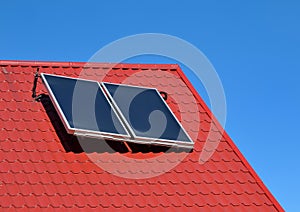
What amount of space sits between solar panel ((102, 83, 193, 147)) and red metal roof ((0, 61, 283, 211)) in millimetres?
279

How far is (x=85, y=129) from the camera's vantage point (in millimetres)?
8812

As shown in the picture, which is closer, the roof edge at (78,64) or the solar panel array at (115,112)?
the solar panel array at (115,112)

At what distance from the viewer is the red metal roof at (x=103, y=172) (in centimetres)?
816

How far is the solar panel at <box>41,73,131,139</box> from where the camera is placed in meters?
8.90

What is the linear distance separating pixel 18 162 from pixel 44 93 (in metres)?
1.88

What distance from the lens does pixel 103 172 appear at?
8.72 meters

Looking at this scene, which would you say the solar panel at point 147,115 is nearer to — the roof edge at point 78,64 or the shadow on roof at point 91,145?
the shadow on roof at point 91,145

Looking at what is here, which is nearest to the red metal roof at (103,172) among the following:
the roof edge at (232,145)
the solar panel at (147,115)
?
the roof edge at (232,145)

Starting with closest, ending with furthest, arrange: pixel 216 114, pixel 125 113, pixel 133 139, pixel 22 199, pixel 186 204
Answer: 1. pixel 22 199
2. pixel 186 204
3. pixel 133 139
4. pixel 125 113
5. pixel 216 114

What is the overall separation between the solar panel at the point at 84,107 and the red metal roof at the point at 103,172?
35 cm

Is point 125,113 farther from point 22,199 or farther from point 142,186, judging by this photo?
point 22,199

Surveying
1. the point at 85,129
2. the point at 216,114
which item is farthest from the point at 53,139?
the point at 216,114

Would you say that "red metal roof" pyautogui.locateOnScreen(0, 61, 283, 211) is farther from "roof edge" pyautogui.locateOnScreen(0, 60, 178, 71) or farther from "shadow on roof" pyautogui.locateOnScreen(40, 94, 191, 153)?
"roof edge" pyautogui.locateOnScreen(0, 60, 178, 71)

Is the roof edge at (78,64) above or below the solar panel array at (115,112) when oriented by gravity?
above
